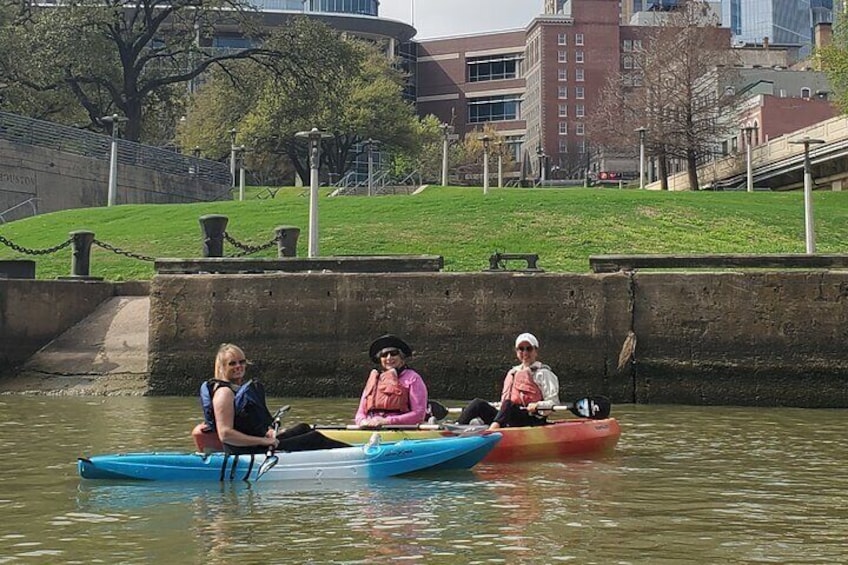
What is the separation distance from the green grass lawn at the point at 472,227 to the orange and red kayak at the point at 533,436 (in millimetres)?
11543

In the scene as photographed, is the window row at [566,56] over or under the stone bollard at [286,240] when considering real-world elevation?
over

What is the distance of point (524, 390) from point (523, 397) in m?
0.08

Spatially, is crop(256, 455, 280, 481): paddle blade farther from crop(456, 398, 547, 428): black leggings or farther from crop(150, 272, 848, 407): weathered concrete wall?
crop(150, 272, 848, 407): weathered concrete wall

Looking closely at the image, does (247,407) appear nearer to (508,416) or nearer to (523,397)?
(508,416)

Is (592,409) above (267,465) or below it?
above

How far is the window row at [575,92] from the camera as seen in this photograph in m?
128

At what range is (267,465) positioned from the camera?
33.1 feet

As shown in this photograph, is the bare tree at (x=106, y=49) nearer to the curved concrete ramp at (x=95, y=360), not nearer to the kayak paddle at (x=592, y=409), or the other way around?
the curved concrete ramp at (x=95, y=360)

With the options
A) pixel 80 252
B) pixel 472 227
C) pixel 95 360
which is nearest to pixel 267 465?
pixel 95 360

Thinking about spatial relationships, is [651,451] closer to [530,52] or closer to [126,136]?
[126,136]

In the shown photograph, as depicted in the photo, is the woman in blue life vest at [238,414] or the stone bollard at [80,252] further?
the stone bollard at [80,252]

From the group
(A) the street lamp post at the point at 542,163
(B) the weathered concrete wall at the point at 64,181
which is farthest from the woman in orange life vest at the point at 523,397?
(A) the street lamp post at the point at 542,163

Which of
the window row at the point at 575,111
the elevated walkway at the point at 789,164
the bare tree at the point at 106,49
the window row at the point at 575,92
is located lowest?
the elevated walkway at the point at 789,164

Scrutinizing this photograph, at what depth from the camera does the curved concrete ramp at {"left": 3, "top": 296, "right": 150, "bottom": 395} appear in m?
18.4
